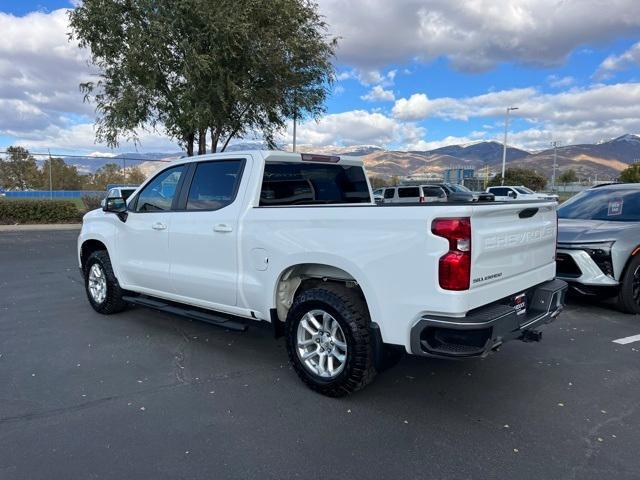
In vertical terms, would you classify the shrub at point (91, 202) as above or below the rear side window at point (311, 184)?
below

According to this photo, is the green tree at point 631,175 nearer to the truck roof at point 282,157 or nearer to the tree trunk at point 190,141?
the tree trunk at point 190,141

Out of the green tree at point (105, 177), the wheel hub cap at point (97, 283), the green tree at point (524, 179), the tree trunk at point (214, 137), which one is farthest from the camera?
the green tree at point (524, 179)

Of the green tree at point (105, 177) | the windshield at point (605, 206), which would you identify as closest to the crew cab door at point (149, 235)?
the windshield at point (605, 206)

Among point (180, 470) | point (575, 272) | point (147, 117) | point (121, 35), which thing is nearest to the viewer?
point (180, 470)

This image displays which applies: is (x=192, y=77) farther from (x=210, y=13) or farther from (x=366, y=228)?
(x=366, y=228)

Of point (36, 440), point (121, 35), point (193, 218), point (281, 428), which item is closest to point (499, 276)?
point (281, 428)

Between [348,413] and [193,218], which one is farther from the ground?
[193,218]

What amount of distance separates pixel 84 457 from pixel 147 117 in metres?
15.3

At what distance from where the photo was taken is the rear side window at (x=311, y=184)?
4.47 m

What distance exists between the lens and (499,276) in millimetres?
3357

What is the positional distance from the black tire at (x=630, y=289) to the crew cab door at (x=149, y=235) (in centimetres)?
540

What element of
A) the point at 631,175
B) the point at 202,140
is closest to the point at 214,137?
the point at 202,140

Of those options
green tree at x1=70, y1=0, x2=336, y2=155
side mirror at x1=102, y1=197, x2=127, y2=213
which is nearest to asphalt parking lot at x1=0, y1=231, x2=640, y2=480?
side mirror at x1=102, y1=197, x2=127, y2=213

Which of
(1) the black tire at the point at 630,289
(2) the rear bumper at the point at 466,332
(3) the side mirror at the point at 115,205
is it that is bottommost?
(1) the black tire at the point at 630,289
